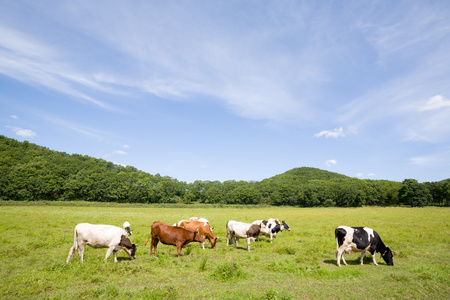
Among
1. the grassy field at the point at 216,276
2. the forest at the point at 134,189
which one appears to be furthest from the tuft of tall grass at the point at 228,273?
the forest at the point at 134,189

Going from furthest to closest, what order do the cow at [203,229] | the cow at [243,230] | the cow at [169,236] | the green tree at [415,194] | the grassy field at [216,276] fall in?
the green tree at [415,194], the cow at [243,230], the cow at [203,229], the cow at [169,236], the grassy field at [216,276]

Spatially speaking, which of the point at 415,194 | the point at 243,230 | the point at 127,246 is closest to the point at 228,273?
the point at 127,246

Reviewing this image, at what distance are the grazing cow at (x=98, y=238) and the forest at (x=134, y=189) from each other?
95850 mm

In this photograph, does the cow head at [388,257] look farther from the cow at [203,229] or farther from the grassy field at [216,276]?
the cow at [203,229]

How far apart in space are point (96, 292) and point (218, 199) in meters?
119

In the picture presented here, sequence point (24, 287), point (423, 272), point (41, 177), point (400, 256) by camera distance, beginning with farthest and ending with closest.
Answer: point (41, 177) < point (400, 256) < point (423, 272) < point (24, 287)

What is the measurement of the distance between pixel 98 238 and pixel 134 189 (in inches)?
3918

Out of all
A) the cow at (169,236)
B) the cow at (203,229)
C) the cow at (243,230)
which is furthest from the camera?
the cow at (243,230)

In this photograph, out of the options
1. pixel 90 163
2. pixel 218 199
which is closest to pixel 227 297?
pixel 218 199

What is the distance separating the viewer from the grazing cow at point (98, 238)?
1165 cm

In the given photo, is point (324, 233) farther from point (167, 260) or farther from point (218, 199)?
point (218, 199)

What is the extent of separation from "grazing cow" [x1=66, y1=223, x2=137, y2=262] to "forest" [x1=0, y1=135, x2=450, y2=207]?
9585 cm

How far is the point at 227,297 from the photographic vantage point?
765 cm

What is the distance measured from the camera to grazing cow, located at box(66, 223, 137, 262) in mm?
11648
